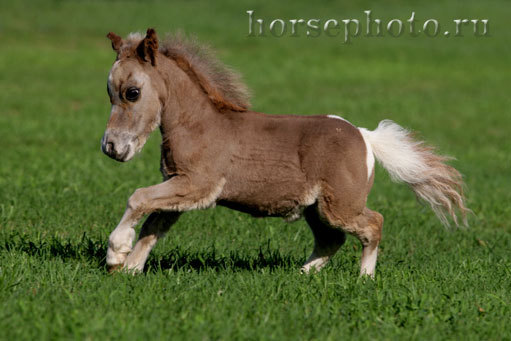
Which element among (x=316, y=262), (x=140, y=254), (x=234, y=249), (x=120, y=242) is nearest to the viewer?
(x=120, y=242)

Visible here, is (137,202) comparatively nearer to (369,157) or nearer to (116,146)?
(116,146)

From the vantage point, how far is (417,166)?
22.2 feet

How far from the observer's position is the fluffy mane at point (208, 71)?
6.43 meters

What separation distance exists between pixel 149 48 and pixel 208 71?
0.68 metres

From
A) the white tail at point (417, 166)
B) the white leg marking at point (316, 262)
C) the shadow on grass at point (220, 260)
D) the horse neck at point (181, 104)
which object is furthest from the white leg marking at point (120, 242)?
the white tail at point (417, 166)

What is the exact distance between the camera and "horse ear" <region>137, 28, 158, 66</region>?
5.96 metres

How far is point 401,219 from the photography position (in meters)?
9.52

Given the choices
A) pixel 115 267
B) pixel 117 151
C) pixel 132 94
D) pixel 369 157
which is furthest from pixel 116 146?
pixel 369 157

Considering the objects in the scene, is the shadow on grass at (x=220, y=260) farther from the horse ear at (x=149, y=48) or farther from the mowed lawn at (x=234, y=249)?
the horse ear at (x=149, y=48)

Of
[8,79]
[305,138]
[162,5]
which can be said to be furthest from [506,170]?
[162,5]

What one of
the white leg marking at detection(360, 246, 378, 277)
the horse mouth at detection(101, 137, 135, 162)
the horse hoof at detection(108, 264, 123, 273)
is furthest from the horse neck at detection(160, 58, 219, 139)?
the white leg marking at detection(360, 246, 378, 277)

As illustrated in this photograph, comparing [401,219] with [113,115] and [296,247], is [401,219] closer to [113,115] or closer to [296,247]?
[296,247]

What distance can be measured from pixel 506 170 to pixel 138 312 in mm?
11229

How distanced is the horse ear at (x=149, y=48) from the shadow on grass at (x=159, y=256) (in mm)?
1721
